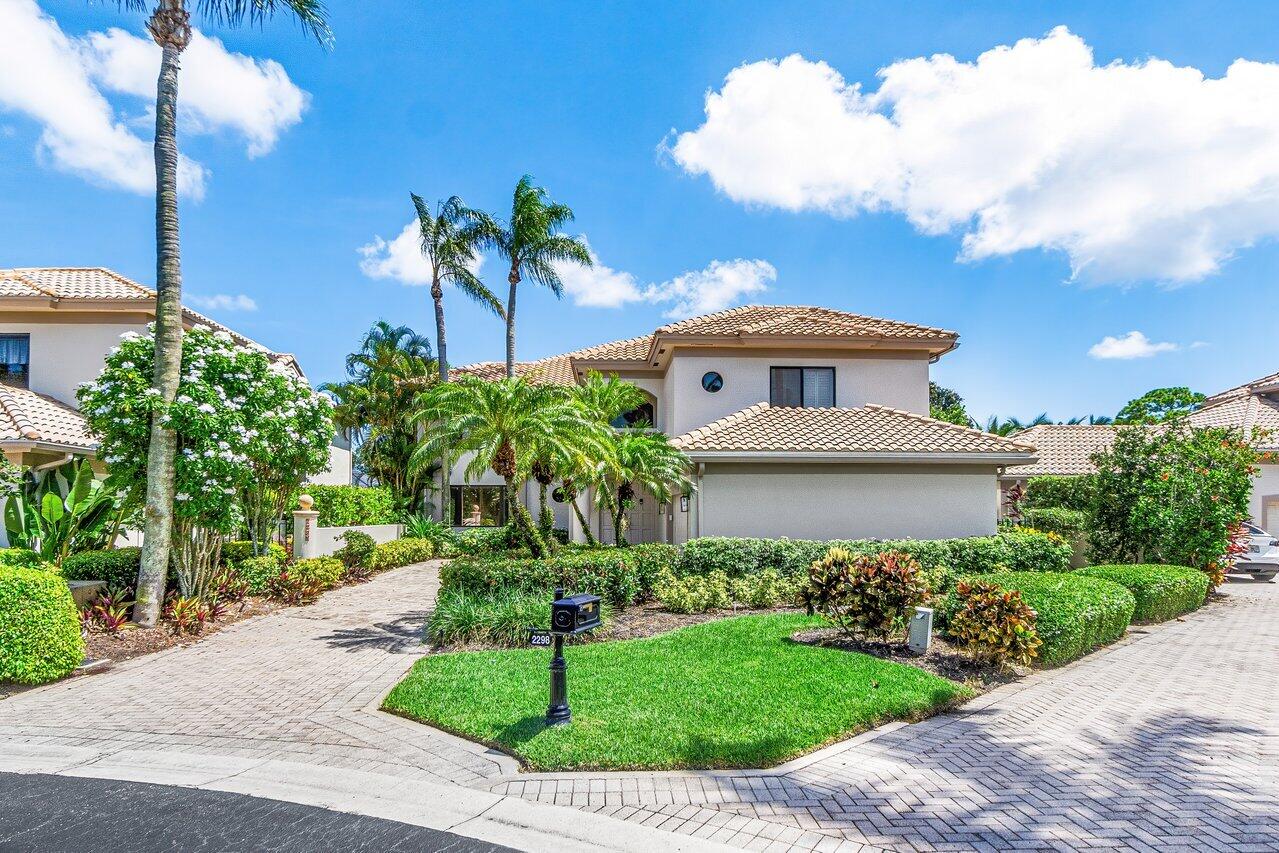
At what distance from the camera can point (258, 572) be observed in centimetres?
1300

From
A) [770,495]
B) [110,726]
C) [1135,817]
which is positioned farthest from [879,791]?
[770,495]

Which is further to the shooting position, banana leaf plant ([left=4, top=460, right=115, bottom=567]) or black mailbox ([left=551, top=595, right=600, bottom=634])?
banana leaf plant ([left=4, top=460, right=115, bottom=567])

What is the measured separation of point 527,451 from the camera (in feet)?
38.2

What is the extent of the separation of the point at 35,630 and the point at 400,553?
1222 cm

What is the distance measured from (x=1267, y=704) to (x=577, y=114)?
46.2 feet

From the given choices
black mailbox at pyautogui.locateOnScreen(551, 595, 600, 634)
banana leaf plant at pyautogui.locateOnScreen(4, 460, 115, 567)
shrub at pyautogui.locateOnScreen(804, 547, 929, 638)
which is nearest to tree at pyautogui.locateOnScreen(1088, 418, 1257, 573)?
shrub at pyautogui.locateOnScreen(804, 547, 929, 638)

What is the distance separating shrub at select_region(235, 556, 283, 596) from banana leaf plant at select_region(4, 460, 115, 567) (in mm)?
2593

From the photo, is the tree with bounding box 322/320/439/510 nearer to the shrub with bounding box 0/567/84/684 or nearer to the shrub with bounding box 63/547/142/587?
the shrub with bounding box 63/547/142/587

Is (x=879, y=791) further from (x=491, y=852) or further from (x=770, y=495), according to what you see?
(x=770, y=495)

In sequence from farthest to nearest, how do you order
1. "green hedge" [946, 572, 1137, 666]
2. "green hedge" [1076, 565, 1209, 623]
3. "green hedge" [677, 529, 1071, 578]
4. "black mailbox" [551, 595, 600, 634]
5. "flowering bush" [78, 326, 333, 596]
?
"green hedge" [677, 529, 1071, 578] → "green hedge" [1076, 565, 1209, 623] → "flowering bush" [78, 326, 333, 596] → "green hedge" [946, 572, 1137, 666] → "black mailbox" [551, 595, 600, 634]

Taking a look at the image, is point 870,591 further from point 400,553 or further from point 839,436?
point 400,553

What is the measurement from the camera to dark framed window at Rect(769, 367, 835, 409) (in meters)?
19.4

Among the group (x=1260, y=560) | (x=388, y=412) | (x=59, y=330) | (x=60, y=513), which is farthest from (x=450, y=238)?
(x=1260, y=560)

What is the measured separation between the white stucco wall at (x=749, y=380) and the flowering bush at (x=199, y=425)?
10.5 meters
